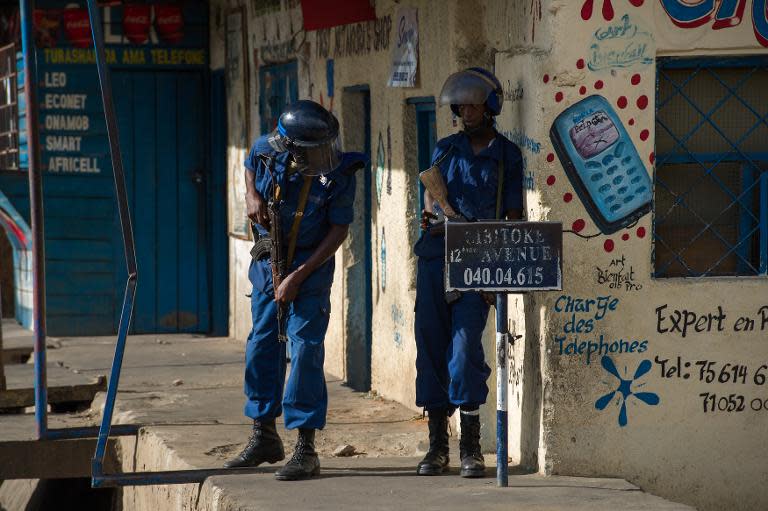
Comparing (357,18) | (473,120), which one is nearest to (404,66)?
(357,18)

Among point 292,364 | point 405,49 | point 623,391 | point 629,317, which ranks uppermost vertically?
point 405,49

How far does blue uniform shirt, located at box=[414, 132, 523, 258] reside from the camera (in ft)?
21.6

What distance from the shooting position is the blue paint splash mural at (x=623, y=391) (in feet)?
22.1

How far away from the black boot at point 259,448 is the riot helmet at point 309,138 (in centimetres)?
120

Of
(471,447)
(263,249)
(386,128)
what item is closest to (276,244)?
(263,249)

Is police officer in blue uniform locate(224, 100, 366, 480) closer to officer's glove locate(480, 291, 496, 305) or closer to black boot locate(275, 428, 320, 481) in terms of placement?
black boot locate(275, 428, 320, 481)

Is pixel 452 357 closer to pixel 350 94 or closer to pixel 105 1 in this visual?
pixel 350 94

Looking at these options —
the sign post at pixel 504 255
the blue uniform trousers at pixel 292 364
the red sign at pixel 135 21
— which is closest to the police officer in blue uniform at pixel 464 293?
the sign post at pixel 504 255

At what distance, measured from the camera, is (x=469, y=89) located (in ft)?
21.4

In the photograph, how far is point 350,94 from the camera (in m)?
9.79

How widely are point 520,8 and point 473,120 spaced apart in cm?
66

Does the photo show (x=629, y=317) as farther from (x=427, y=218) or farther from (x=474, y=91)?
(x=474, y=91)

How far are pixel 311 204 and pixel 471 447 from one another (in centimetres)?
130

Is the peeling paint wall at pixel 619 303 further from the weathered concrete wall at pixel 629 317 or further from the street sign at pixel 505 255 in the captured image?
the street sign at pixel 505 255
